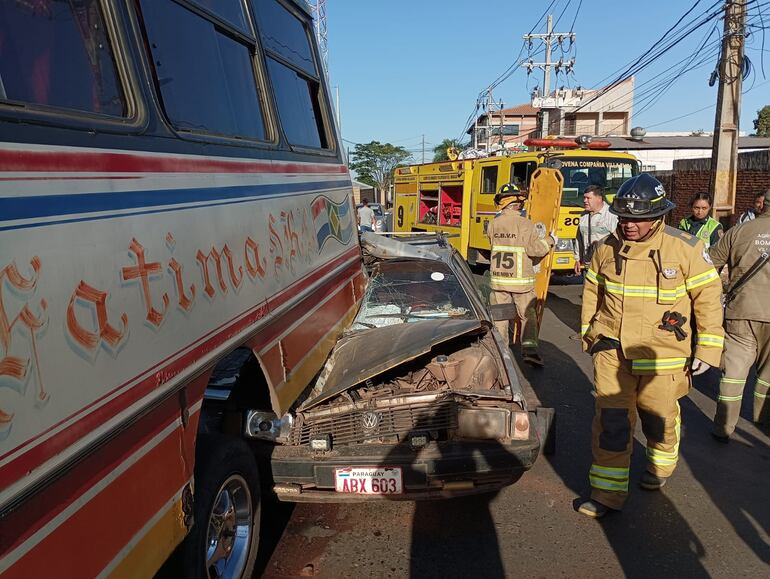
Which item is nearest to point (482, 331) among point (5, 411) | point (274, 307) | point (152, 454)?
point (274, 307)

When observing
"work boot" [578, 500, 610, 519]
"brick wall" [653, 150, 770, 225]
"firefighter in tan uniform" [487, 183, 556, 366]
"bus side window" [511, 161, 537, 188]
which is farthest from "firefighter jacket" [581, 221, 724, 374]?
"bus side window" [511, 161, 537, 188]

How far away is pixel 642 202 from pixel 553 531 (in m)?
1.95

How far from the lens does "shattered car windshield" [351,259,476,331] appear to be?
438cm

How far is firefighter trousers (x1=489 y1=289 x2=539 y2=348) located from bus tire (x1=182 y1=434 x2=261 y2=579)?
384 centimetres

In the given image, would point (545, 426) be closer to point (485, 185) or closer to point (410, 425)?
point (410, 425)

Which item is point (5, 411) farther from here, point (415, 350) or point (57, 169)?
point (415, 350)

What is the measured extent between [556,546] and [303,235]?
2.28 metres

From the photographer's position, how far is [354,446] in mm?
3010

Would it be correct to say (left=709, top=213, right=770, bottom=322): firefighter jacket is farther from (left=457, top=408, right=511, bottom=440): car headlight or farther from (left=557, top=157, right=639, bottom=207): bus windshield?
(left=557, top=157, right=639, bottom=207): bus windshield

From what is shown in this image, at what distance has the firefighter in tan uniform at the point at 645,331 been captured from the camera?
3172 mm

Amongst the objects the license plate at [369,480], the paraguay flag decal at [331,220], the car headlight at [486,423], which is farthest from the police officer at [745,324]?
the paraguay flag decal at [331,220]

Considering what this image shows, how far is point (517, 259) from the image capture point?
5879 mm

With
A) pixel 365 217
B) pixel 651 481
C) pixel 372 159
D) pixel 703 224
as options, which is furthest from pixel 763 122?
pixel 651 481

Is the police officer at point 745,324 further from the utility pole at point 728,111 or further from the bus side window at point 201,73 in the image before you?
the utility pole at point 728,111
